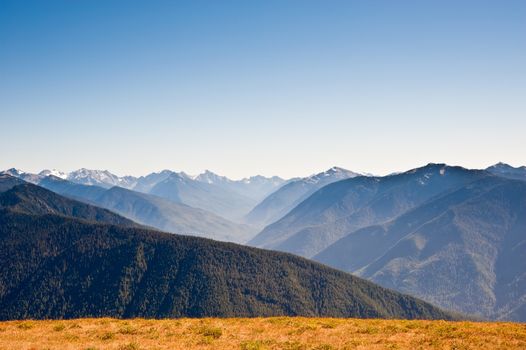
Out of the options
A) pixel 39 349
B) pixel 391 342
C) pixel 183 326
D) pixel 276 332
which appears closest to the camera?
pixel 39 349

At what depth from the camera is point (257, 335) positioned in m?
42.0

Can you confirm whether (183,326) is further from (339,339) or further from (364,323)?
(364,323)

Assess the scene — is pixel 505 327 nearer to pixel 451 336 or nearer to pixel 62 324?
pixel 451 336

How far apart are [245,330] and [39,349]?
1898 cm

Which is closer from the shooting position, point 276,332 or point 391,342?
point 391,342

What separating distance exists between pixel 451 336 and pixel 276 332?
651 inches

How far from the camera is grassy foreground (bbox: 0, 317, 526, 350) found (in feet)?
123

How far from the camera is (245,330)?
44219 millimetres

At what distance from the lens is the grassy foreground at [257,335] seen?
37.4 metres

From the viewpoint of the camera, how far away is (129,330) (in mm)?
43594

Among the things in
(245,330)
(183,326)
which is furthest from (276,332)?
(183,326)

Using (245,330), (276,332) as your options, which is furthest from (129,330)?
(276,332)

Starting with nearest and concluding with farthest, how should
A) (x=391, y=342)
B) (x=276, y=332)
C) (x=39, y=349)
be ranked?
(x=39, y=349), (x=391, y=342), (x=276, y=332)

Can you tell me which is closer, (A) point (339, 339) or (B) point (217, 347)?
(B) point (217, 347)
